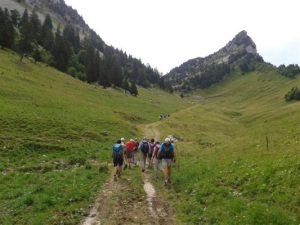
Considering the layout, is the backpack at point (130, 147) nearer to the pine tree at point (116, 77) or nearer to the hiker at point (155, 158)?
the hiker at point (155, 158)

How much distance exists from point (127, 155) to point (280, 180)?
18.4m

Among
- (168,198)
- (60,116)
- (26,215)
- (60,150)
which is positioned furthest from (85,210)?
(60,116)

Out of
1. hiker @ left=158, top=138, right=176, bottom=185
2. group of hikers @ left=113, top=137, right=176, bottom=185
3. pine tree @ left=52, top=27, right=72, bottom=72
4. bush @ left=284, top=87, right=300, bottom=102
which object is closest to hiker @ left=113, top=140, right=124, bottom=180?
group of hikers @ left=113, top=137, right=176, bottom=185

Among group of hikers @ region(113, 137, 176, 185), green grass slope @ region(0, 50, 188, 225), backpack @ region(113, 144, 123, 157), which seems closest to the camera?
green grass slope @ region(0, 50, 188, 225)

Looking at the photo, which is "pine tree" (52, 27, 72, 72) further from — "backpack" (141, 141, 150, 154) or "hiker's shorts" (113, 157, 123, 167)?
"hiker's shorts" (113, 157, 123, 167)

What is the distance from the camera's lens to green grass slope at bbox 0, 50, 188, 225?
64.8 feet

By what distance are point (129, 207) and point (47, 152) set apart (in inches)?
831

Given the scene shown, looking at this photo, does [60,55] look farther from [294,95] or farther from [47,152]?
[47,152]

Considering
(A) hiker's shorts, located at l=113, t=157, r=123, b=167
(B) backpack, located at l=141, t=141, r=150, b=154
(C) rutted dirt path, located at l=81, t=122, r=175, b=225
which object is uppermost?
(B) backpack, located at l=141, t=141, r=150, b=154

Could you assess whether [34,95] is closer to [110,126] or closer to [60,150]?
[110,126]

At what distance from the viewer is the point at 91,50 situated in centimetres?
14812

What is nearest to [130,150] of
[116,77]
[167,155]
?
[167,155]

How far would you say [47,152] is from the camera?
38938mm

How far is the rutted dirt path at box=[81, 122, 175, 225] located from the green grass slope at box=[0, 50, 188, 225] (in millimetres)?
737
